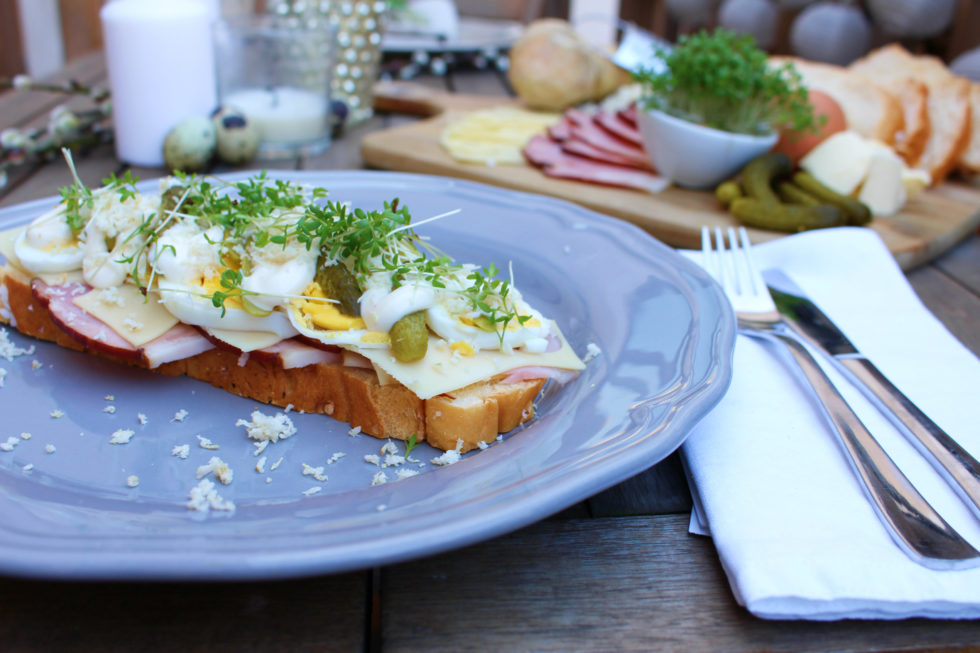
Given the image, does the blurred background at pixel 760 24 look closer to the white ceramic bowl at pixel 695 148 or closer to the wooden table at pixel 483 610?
the white ceramic bowl at pixel 695 148

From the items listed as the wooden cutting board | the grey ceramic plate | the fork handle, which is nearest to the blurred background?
the wooden cutting board

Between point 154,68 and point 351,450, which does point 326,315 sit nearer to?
point 351,450

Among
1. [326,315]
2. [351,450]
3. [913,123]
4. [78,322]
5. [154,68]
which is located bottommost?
[351,450]

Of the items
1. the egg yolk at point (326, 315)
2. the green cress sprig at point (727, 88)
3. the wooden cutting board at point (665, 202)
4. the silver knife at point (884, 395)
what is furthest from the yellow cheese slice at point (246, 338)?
the green cress sprig at point (727, 88)

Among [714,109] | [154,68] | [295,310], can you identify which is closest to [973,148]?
[714,109]

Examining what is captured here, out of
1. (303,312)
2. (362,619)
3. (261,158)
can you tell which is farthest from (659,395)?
(261,158)
